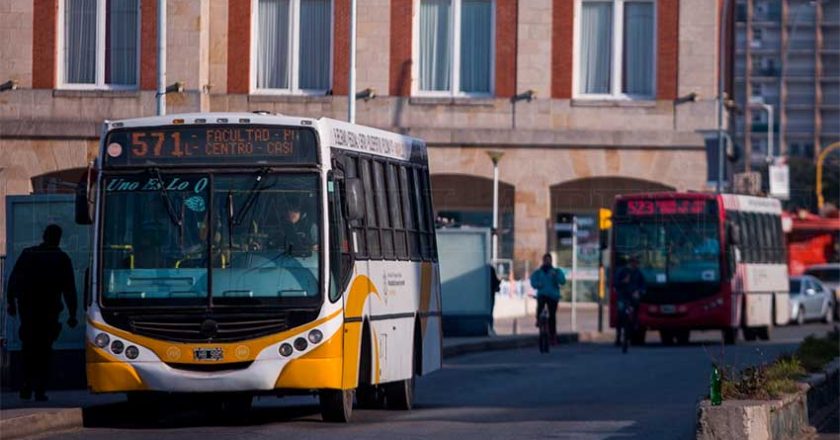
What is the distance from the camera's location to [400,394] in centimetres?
1869

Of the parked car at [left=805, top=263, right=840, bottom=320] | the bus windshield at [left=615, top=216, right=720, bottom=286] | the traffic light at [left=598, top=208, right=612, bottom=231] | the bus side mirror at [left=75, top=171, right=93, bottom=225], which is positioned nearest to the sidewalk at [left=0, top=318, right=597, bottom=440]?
the bus side mirror at [left=75, top=171, right=93, bottom=225]

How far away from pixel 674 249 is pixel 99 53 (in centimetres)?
1230

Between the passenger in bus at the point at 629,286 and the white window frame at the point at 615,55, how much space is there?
1040 centimetres

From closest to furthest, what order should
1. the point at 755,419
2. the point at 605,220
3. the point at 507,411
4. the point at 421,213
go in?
the point at 755,419 → the point at 507,411 → the point at 421,213 → the point at 605,220

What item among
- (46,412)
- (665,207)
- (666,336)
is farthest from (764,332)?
(46,412)

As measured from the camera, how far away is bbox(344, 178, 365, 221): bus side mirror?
1641 centimetres

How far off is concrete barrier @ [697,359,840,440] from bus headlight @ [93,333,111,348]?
565 cm

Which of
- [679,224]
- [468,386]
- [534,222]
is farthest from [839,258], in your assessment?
[468,386]

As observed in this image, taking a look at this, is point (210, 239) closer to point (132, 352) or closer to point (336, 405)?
point (132, 352)

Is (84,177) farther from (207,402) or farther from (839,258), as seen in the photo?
(839,258)

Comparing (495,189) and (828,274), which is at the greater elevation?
(495,189)

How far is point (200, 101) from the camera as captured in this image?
121 feet

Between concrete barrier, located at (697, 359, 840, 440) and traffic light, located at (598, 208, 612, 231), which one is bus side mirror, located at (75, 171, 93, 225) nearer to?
concrete barrier, located at (697, 359, 840, 440)

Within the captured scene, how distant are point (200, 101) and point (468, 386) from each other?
15543 mm
